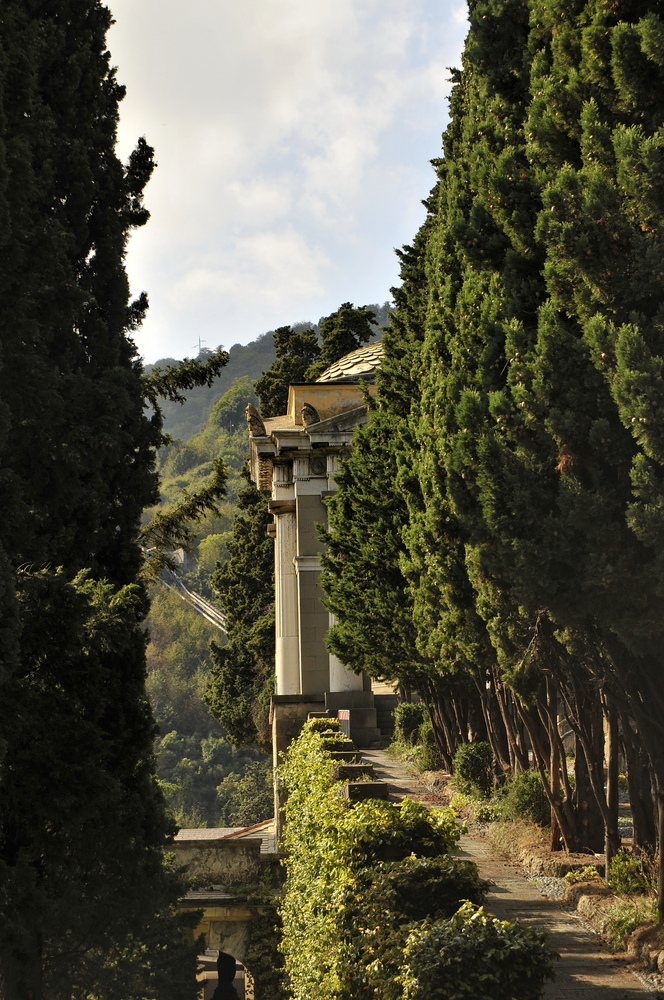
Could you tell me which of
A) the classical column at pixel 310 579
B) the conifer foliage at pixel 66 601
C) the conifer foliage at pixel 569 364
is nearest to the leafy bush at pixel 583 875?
the conifer foliage at pixel 569 364

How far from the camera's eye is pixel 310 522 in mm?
26297

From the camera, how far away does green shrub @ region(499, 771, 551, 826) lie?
483 inches

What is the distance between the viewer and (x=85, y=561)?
10.4 metres

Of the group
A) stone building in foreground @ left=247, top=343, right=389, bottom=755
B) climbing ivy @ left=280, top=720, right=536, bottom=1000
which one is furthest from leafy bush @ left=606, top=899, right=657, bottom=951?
stone building in foreground @ left=247, top=343, right=389, bottom=755

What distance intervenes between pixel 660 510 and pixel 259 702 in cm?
2635

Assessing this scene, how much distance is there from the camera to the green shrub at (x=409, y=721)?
2228cm

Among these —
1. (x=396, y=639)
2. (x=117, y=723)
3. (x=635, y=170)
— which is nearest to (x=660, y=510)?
(x=635, y=170)

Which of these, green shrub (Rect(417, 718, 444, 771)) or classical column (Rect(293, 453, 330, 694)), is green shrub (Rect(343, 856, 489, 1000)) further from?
classical column (Rect(293, 453, 330, 694))

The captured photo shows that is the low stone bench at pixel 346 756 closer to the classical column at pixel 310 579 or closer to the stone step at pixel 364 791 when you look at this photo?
the stone step at pixel 364 791

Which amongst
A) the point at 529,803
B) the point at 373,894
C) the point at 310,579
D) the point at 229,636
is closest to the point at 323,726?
the point at 529,803

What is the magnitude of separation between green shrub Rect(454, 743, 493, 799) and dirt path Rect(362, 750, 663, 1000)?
1883 millimetres

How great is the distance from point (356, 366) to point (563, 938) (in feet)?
70.0

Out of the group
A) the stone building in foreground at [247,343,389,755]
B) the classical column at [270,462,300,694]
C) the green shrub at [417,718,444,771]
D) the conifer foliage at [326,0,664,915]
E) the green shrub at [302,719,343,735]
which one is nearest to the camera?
the conifer foliage at [326,0,664,915]

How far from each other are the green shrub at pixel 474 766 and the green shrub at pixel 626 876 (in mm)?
5803
